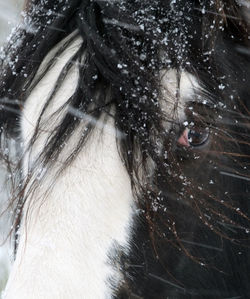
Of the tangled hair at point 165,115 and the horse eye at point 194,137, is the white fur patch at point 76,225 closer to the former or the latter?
the tangled hair at point 165,115

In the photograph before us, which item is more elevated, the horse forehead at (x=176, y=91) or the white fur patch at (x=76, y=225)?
the horse forehead at (x=176, y=91)

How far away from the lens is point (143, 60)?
1.37 metres

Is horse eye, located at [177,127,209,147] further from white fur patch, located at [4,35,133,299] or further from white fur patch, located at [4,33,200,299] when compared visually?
white fur patch, located at [4,35,133,299]

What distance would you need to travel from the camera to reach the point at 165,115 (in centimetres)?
136

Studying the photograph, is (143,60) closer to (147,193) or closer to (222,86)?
(222,86)

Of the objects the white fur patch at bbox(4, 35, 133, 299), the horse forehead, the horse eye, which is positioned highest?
the horse forehead

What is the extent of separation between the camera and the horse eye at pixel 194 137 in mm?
1401

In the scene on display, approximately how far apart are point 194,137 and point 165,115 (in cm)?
11

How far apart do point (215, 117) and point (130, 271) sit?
1.46ft

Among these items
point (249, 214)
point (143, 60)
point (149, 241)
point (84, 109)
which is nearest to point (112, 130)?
point (84, 109)

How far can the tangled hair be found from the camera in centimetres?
135

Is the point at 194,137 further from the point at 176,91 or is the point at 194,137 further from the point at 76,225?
the point at 76,225

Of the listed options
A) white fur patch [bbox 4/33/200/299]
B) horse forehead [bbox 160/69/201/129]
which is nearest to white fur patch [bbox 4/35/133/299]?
white fur patch [bbox 4/33/200/299]

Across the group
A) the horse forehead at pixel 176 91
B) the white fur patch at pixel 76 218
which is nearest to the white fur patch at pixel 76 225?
the white fur patch at pixel 76 218
